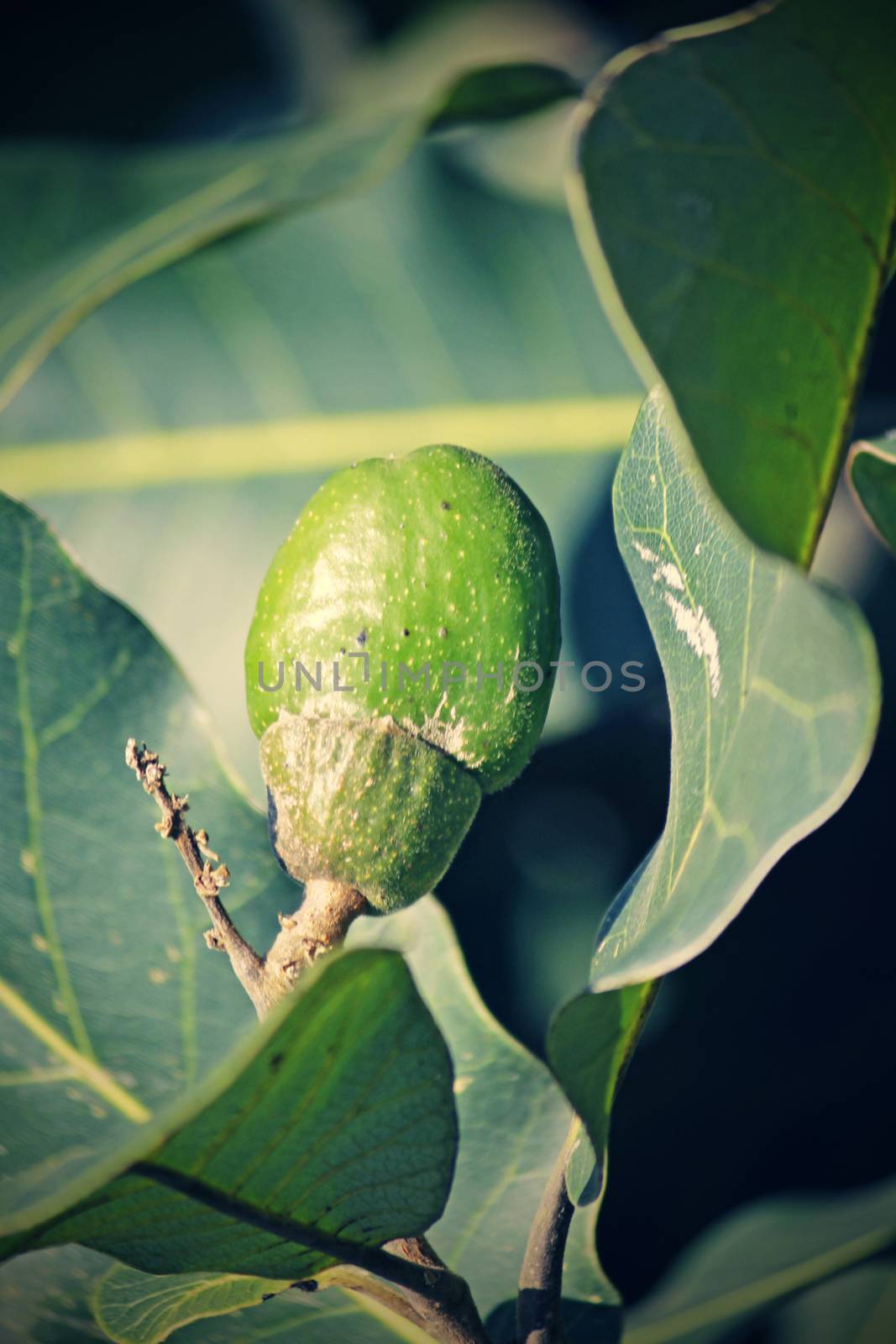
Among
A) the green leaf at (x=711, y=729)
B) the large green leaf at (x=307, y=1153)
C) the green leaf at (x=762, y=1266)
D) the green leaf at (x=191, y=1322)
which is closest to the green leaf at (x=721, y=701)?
the green leaf at (x=711, y=729)

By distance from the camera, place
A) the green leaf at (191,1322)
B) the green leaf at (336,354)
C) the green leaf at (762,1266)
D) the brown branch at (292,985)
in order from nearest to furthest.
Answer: the brown branch at (292,985) → the green leaf at (191,1322) → the green leaf at (762,1266) → the green leaf at (336,354)

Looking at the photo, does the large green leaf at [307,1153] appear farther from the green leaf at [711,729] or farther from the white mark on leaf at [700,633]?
the white mark on leaf at [700,633]

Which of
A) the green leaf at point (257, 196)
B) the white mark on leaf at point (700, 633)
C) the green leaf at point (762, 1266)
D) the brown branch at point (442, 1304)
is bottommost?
the green leaf at point (762, 1266)

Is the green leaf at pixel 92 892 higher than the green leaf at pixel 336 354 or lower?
lower

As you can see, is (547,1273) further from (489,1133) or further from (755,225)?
(755,225)

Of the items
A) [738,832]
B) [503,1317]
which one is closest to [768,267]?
[738,832]

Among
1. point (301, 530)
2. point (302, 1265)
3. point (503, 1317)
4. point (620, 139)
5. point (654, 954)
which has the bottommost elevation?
point (503, 1317)

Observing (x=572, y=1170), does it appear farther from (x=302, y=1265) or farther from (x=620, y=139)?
(x=620, y=139)
